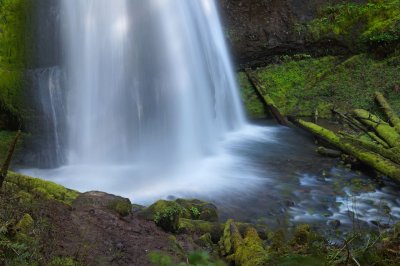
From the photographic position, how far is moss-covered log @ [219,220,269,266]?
426 cm

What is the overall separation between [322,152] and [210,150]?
2.85 metres

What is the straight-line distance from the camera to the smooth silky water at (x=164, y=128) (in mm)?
8414

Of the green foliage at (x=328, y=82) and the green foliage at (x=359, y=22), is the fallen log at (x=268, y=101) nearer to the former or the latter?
the green foliage at (x=328, y=82)

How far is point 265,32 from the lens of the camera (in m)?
15.5

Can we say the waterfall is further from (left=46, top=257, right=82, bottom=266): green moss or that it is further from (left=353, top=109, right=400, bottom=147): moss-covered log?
(left=46, top=257, right=82, bottom=266): green moss

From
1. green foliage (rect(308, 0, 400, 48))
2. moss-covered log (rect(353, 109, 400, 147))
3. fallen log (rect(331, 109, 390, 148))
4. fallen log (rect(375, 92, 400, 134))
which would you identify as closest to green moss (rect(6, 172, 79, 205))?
moss-covered log (rect(353, 109, 400, 147))

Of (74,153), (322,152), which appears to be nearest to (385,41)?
(322,152)

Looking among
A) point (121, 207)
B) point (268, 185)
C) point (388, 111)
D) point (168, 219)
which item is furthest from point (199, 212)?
point (388, 111)

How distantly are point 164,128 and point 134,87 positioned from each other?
4.35 ft

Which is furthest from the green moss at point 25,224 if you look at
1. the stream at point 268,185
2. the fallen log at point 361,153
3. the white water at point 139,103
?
the fallen log at point 361,153

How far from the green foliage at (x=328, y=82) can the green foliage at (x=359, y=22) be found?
0.67 m

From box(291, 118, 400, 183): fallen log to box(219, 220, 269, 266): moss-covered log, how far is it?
160 inches

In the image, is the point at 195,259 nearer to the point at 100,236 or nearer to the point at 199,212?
the point at 100,236

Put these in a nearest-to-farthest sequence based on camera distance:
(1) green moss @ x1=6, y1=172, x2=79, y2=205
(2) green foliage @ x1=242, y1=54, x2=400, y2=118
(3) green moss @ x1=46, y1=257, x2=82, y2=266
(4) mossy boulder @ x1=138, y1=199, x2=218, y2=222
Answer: (3) green moss @ x1=46, y1=257, x2=82, y2=266 → (4) mossy boulder @ x1=138, y1=199, x2=218, y2=222 → (1) green moss @ x1=6, y1=172, x2=79, y2=205 → (2) green foliage @ x1=242, y1=54, x2=400, y2=118
